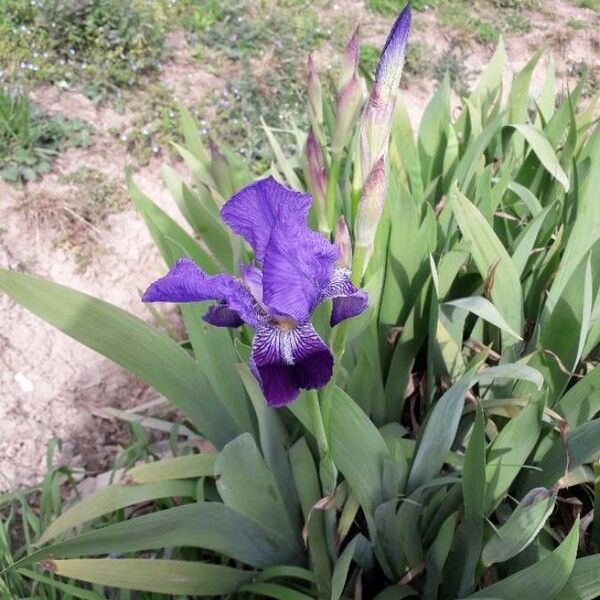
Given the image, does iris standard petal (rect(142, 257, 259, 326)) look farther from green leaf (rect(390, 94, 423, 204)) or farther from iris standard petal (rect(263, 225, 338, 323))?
green leaf (rect(390, 94, 423, 204))

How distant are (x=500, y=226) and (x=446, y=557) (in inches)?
34.2

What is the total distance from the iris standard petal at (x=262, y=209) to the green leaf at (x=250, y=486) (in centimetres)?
42

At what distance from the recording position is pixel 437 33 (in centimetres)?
389

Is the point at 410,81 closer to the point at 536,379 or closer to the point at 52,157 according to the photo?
the point at 52,157

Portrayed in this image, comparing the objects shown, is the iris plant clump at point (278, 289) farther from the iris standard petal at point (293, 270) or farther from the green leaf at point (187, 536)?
the green leaf at point (187, 536)

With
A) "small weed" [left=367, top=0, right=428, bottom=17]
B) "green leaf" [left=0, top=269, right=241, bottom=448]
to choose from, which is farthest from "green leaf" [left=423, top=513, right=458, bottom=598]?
"small weed" [left=367, top=0, right=428, bottom=17]

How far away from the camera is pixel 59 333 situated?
7.40 feet

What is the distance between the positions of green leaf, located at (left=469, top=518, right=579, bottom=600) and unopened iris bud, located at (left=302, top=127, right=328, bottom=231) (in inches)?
25.4

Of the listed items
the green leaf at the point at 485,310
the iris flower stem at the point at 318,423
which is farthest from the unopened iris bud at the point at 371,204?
the green leaf at the point at 485,310

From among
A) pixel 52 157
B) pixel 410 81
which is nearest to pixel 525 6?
pixel 410 81

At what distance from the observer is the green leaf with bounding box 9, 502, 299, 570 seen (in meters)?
1.04

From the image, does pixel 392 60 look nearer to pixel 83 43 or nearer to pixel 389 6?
pixel 83 43

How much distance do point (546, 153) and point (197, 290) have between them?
115 centimetres

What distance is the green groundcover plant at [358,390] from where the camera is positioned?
0.87 m
